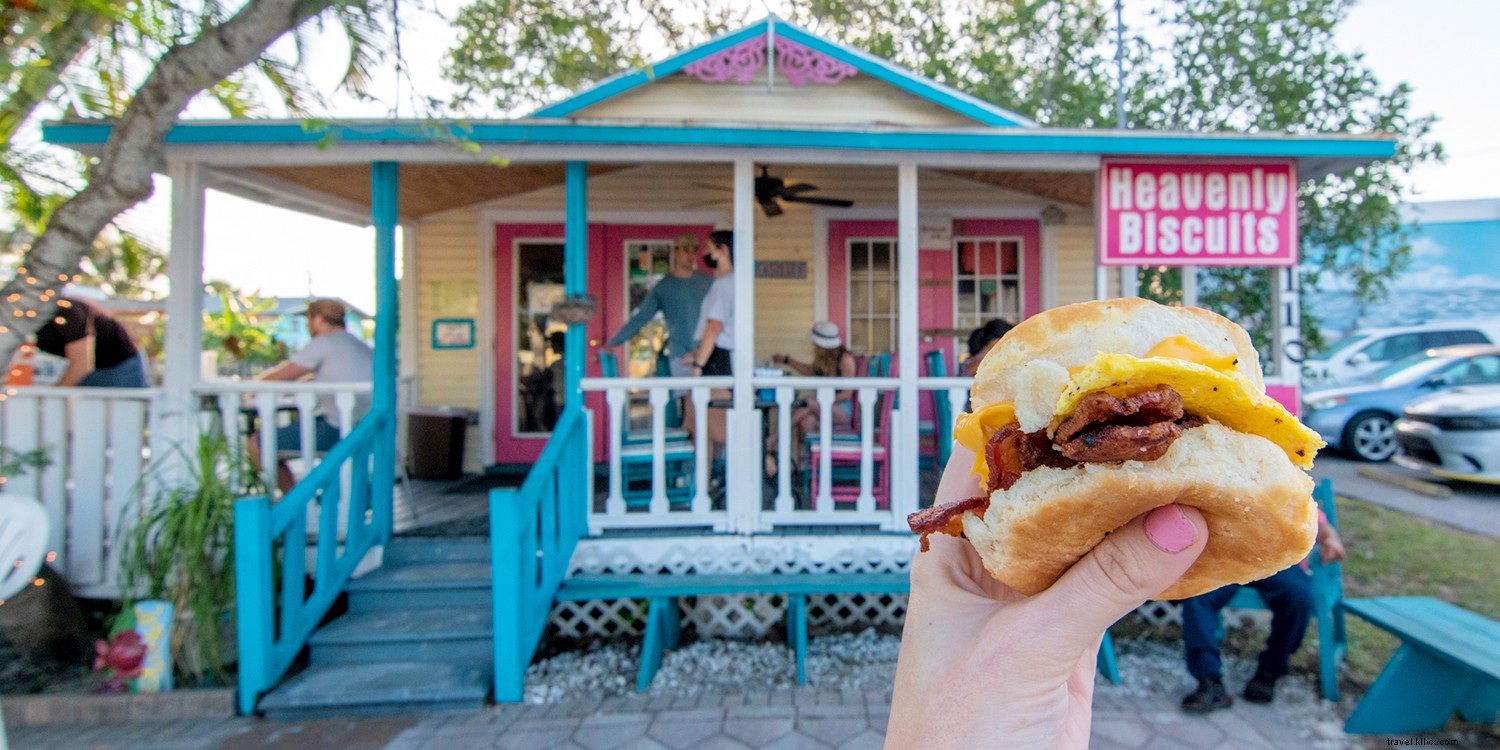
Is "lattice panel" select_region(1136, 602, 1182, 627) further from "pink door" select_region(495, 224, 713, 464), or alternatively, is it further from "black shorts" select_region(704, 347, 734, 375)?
"pink door" select_region(495, 224, 713, 464)

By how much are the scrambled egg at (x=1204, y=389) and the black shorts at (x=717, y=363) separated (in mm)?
3983

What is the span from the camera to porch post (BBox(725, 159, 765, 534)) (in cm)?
476

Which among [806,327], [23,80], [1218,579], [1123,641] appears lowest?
[1123,641]

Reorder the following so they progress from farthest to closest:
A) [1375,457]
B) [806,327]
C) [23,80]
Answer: [1375,457] → [806,327] → [23,80]

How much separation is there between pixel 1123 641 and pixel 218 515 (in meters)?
5.16

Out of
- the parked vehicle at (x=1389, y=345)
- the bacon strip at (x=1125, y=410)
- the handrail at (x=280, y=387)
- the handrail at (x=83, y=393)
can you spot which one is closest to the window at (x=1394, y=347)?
the parked vehicle at (x=1389, y=345)

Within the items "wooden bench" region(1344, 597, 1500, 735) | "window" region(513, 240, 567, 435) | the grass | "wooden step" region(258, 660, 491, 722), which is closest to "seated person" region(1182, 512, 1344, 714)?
"wooden bench" region(1344, 597, 1500, 735)

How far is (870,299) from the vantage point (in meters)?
7.44

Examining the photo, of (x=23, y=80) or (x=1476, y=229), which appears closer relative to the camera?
(x=23, y=80)

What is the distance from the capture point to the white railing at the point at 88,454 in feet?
14.7

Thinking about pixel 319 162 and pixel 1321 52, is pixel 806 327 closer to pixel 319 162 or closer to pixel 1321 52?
pixel 319 162

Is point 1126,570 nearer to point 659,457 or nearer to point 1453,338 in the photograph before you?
point 659,457

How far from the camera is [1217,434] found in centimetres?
123

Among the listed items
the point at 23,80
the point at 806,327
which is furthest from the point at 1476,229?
the point at 23,80
